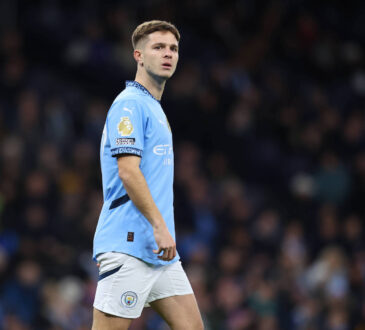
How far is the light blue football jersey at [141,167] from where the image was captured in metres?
4.39

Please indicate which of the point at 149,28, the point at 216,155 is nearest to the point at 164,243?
the point at 149,28

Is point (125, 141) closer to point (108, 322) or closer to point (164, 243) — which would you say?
point (164, 243)

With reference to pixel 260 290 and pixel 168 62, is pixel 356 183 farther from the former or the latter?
pixel 168 62

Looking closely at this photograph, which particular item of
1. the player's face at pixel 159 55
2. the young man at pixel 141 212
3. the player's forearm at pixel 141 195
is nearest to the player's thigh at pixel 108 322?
the young man at pixel 141 212

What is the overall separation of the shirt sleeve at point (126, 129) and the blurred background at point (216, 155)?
496 centimetres

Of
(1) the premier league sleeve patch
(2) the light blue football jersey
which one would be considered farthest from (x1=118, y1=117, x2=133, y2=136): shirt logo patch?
(1) the premier league sleeve patch

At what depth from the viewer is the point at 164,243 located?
420cm

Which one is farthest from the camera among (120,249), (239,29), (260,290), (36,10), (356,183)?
(239,29)

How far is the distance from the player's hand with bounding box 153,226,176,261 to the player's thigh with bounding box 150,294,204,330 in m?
0.45

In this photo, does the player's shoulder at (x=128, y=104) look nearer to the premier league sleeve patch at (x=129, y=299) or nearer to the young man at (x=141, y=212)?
the young man at (x=141, y=212)

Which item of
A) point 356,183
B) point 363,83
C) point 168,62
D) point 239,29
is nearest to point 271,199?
point 356,183

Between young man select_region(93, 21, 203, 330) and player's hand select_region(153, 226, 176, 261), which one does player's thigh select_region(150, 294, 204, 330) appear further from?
player's hand select_region(153, 226, 176, 261)

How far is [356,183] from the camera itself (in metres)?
12.3

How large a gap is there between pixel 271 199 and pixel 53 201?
3681mm
